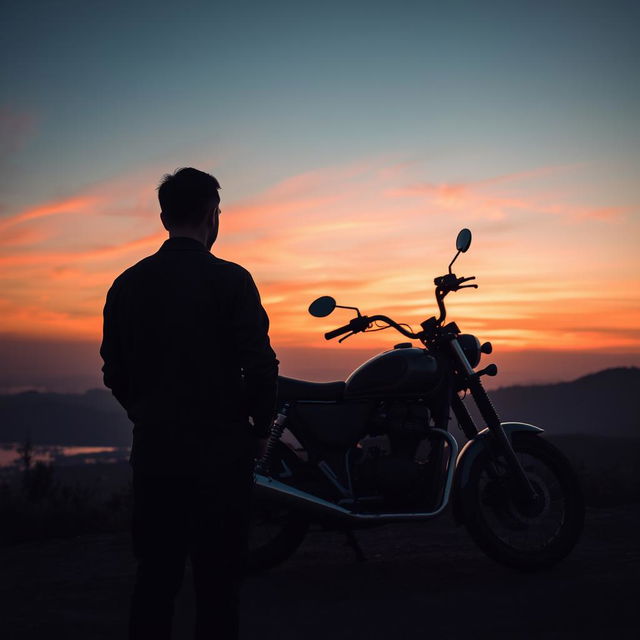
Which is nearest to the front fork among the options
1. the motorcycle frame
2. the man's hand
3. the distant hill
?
the motorcycle frame

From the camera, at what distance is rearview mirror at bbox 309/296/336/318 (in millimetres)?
4812

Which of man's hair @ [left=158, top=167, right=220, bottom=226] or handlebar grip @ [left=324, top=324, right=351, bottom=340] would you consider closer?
man's hair @ [left=158, top=167, right=220, bottom=226]

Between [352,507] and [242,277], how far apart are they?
2.61 meters

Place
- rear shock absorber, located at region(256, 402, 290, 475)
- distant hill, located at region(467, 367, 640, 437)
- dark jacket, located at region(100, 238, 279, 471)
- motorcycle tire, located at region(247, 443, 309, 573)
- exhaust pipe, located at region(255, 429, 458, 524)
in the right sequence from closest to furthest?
1. dark jacket, located at region(100, 238, 279, 471)
2. exhaust pipe, located at region(255, 429, 458, 524)
3. rear shock absorber, located at region(256, 402, 290, 475)
4. motorcycle tire, located at region(247, 443, 309, 573)
5. distant hill, located at region(467, 367, 640, 437)

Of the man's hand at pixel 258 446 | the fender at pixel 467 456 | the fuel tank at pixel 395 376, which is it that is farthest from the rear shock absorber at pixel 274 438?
the man's hand at pixel 258 446

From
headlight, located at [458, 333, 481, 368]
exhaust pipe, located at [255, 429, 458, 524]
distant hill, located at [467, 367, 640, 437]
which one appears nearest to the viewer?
exhaust pipe, located at [255, 429, 458, 524]

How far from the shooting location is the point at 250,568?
5129mm

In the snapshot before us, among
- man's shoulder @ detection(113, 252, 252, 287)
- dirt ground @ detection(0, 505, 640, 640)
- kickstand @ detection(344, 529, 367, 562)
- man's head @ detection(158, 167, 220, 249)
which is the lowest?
dirt ground @ detection(0, 505, 640, 640)

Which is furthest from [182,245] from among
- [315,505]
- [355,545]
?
[355,545]

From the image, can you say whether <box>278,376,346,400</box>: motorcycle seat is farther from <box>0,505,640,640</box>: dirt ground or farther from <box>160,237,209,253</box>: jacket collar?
<box>160,237,209,253</box>: jacket collar

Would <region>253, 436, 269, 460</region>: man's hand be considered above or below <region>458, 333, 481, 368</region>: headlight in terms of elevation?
below

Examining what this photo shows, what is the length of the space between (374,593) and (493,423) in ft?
4.55

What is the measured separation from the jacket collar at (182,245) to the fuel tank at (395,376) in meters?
2.39

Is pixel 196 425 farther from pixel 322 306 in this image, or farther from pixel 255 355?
pixel 322 306
